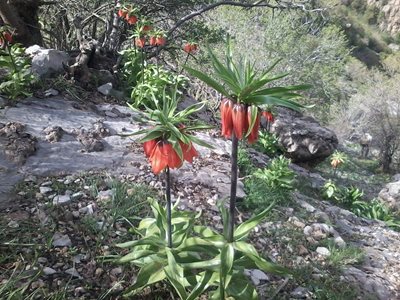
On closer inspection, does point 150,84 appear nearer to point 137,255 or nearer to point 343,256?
point 343,256

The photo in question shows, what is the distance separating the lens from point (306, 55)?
57.3ft

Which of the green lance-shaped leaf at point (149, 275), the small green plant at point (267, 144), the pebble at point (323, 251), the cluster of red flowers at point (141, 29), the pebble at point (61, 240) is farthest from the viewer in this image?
the small green plant at point (267, 144)

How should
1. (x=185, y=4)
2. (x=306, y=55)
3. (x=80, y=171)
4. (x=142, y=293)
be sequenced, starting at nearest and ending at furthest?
(x=142, y=293) → (x=80, y=171) → (x=185, y=4) → (x=306, y=55)

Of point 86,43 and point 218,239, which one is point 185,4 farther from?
point 218,239

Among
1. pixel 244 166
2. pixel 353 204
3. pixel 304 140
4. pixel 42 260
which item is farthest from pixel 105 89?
pixel 304 140

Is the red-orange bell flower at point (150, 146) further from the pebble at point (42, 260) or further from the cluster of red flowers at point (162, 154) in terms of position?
the pebble at point (42, 260)

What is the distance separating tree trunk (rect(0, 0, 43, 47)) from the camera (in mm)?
7021

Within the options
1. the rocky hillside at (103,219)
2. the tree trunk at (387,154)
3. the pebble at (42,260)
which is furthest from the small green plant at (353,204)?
the tree trunk at (387,154)

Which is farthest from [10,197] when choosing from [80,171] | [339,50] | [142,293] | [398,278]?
[339,50]

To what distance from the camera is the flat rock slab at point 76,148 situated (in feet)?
12.7

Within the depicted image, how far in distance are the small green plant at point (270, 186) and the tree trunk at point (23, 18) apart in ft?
15.9

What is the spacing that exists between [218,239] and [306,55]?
16.4 meters

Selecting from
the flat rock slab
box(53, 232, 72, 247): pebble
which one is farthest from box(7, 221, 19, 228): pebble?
the flat rock slab

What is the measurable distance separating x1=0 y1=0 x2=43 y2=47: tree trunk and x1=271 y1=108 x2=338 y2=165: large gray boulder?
747 centimetres
